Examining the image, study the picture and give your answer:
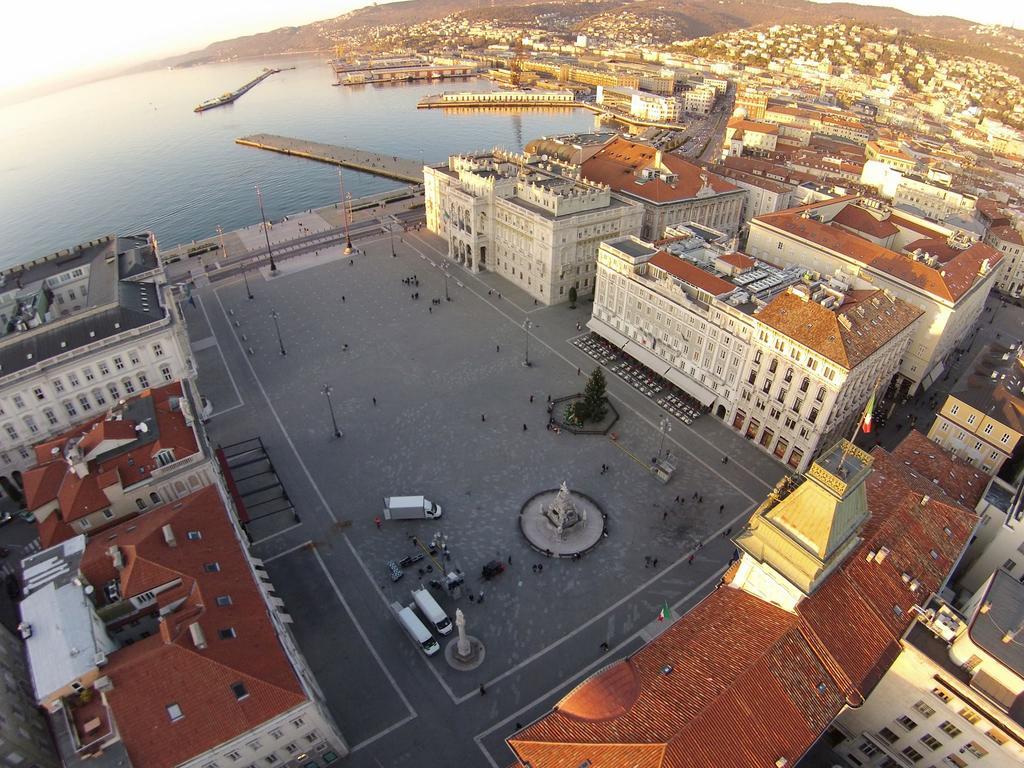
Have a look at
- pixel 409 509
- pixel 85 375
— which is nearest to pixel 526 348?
pixel 409 509

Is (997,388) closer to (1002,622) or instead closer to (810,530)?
(1002,622)

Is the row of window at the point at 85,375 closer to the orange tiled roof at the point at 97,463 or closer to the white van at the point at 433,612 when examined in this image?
the orange tiled roof at the point at 97,463

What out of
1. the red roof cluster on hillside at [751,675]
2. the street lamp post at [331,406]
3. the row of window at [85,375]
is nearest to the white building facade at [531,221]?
the street lamp post at [331,406]

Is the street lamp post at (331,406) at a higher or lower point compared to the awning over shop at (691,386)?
lower

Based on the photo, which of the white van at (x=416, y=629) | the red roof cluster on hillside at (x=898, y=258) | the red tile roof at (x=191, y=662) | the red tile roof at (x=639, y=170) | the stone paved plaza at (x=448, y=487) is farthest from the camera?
the red tile roof at (x=639, y=170)

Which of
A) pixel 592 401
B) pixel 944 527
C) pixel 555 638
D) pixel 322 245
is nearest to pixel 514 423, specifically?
pixel 592 401

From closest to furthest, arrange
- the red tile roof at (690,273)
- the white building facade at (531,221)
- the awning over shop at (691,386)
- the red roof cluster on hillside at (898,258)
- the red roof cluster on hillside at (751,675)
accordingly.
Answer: the red roof cluster on hillside at (751,675) < the red tile roof at (690,273) < the awning over shop at (691,386) < the red roof cluster on hillside at (898,258) < the white building facade at (531,221)
